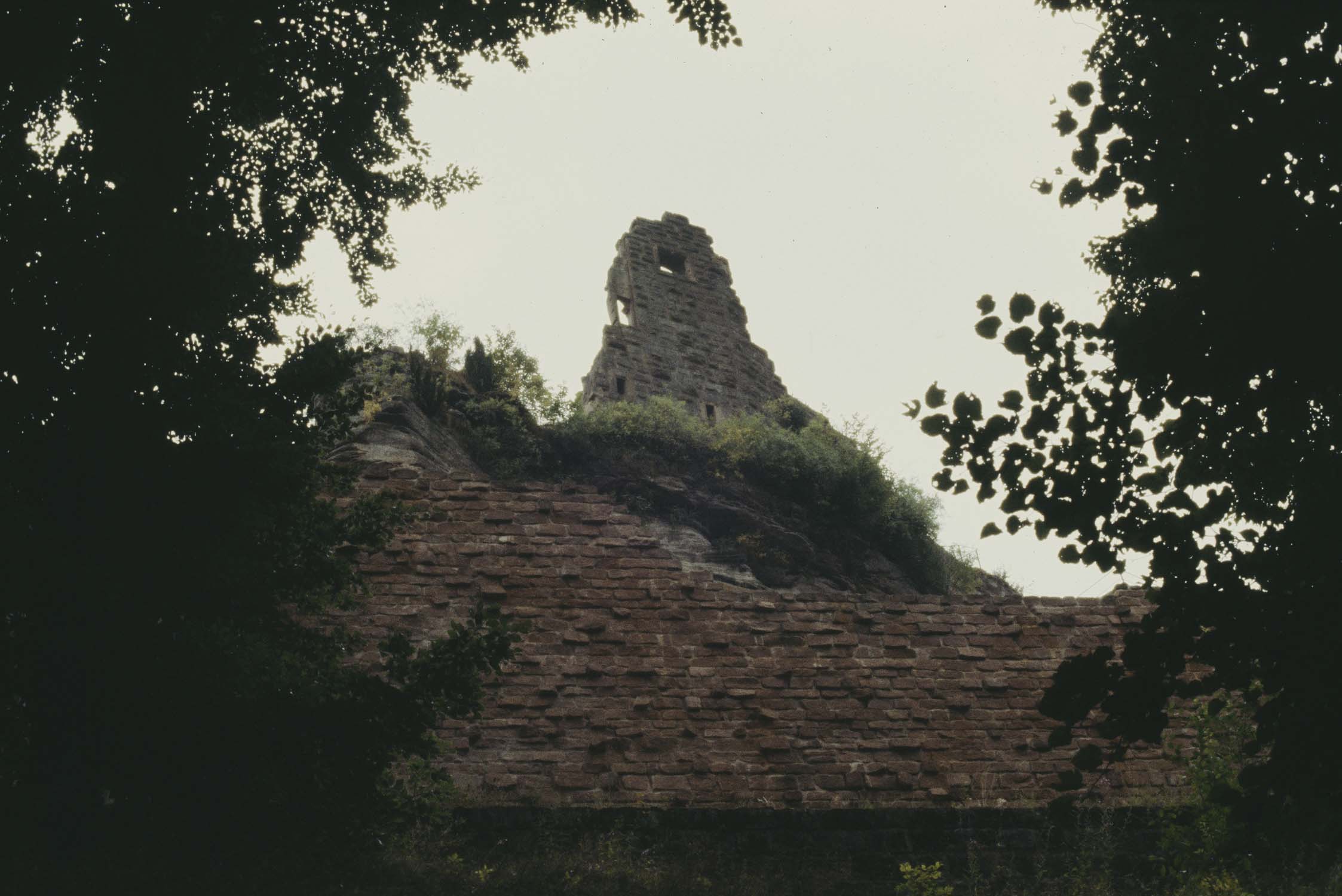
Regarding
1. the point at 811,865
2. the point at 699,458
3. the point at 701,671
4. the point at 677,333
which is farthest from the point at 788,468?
the point at 811,865

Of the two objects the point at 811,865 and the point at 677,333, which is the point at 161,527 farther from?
the point at 677,333

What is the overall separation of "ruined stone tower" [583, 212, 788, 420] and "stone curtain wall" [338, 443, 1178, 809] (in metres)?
12.1

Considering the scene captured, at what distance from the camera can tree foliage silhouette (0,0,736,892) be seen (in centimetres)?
471

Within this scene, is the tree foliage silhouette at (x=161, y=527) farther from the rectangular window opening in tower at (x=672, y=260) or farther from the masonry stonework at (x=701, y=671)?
the rectangular window opening in tower at (x=672, y=260)

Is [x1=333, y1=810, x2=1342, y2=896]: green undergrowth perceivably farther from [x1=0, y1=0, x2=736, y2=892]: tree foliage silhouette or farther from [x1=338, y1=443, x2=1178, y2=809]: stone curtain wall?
[x1=0, y1=0, x2=736, y2=892]: tree foliage silhouette

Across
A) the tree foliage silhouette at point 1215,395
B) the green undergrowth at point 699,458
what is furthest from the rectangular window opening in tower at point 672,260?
the tree foliage silhouette at point 1215,395

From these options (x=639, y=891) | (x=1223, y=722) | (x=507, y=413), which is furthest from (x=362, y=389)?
(x=507, y=413)

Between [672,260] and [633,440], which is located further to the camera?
[672,260]

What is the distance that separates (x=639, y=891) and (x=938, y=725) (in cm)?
267

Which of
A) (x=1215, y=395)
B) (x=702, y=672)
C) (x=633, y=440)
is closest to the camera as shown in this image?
(x=1215, y=395)

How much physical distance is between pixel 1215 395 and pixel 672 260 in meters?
21.3

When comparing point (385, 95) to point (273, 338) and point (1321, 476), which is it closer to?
point (273, 338)

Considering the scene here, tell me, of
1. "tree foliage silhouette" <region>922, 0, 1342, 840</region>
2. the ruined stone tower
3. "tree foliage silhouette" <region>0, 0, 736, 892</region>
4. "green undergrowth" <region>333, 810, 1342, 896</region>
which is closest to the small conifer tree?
the ruined stone tower

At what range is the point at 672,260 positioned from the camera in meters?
24.8
